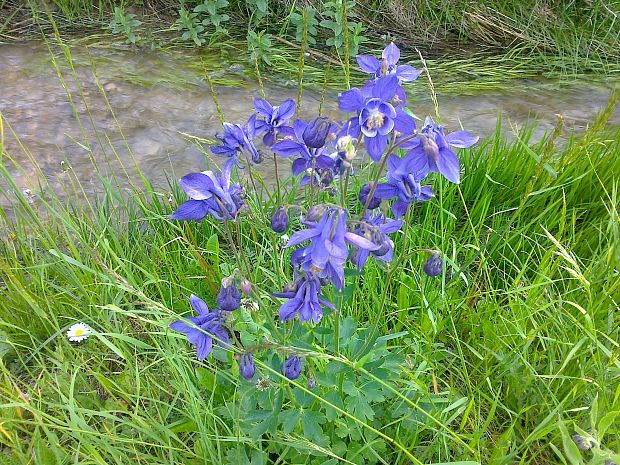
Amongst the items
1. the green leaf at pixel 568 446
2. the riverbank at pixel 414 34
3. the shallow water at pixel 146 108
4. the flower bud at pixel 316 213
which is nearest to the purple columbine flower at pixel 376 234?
the flower bud at pixel 316 213

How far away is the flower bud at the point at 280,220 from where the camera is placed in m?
1.19

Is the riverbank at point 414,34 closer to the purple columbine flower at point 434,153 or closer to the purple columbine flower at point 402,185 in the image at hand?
the purple columbine flower at point 402,185

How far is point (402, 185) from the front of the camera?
1179 mm

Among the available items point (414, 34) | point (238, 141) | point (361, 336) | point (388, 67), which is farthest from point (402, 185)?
point (414, 34)

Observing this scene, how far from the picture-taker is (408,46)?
3703 millimetres

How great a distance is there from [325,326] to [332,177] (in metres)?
0.67

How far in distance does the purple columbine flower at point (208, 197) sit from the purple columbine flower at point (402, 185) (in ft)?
1.01

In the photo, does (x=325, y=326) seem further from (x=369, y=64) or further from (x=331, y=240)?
(x=369, y=64)

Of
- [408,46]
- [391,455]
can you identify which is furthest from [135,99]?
[391,455]

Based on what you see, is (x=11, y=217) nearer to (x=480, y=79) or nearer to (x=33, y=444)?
(x=33, y=444)

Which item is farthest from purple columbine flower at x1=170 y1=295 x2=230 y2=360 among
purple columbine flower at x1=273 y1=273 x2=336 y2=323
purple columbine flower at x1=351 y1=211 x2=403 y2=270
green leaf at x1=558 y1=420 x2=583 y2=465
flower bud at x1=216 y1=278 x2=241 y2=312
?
green leaf at x1=558 y1=420 x2=583 y2=465

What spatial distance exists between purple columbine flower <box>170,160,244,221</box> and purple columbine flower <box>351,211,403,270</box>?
261 millimetres

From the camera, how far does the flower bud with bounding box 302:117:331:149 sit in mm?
1089

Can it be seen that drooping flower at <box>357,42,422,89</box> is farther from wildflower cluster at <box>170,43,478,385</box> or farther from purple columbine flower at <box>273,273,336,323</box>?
purple columbine flower at <box>273,273,336,323</box>
